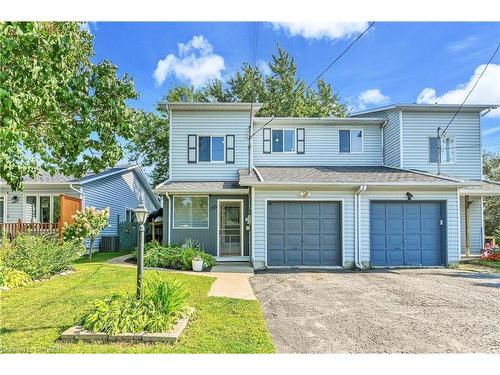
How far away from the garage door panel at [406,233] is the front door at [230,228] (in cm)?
431

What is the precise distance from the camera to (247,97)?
77.4ft

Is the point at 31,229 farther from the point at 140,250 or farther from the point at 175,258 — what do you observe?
the point at 140,250

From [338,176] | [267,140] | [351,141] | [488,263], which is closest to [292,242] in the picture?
[338,176]

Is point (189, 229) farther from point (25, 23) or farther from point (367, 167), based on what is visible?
point (25, 23)

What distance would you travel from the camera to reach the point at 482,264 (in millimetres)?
11234

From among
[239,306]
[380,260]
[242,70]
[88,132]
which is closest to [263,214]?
[380,260]

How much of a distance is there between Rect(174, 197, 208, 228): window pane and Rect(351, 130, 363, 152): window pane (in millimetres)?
6351

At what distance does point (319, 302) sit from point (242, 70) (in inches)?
801

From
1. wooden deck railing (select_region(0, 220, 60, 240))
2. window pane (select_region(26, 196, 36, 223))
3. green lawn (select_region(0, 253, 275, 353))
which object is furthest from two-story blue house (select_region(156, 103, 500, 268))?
window pane (select_region(26, 196, 36, 223))

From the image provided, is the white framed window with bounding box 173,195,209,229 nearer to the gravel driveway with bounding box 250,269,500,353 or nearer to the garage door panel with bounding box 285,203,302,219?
the garage door panel with bounding box 285,203,302,219

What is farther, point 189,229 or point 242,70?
point 242,70

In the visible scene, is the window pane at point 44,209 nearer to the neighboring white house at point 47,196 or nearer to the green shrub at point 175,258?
the neighboring white house at point 47,196

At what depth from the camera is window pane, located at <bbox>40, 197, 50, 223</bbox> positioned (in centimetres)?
1382

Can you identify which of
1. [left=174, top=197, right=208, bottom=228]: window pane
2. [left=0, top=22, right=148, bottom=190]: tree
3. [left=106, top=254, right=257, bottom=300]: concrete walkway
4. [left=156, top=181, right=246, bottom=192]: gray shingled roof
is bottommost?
[left=106, top=254, right=257, bottom=300]: concrete walkway
